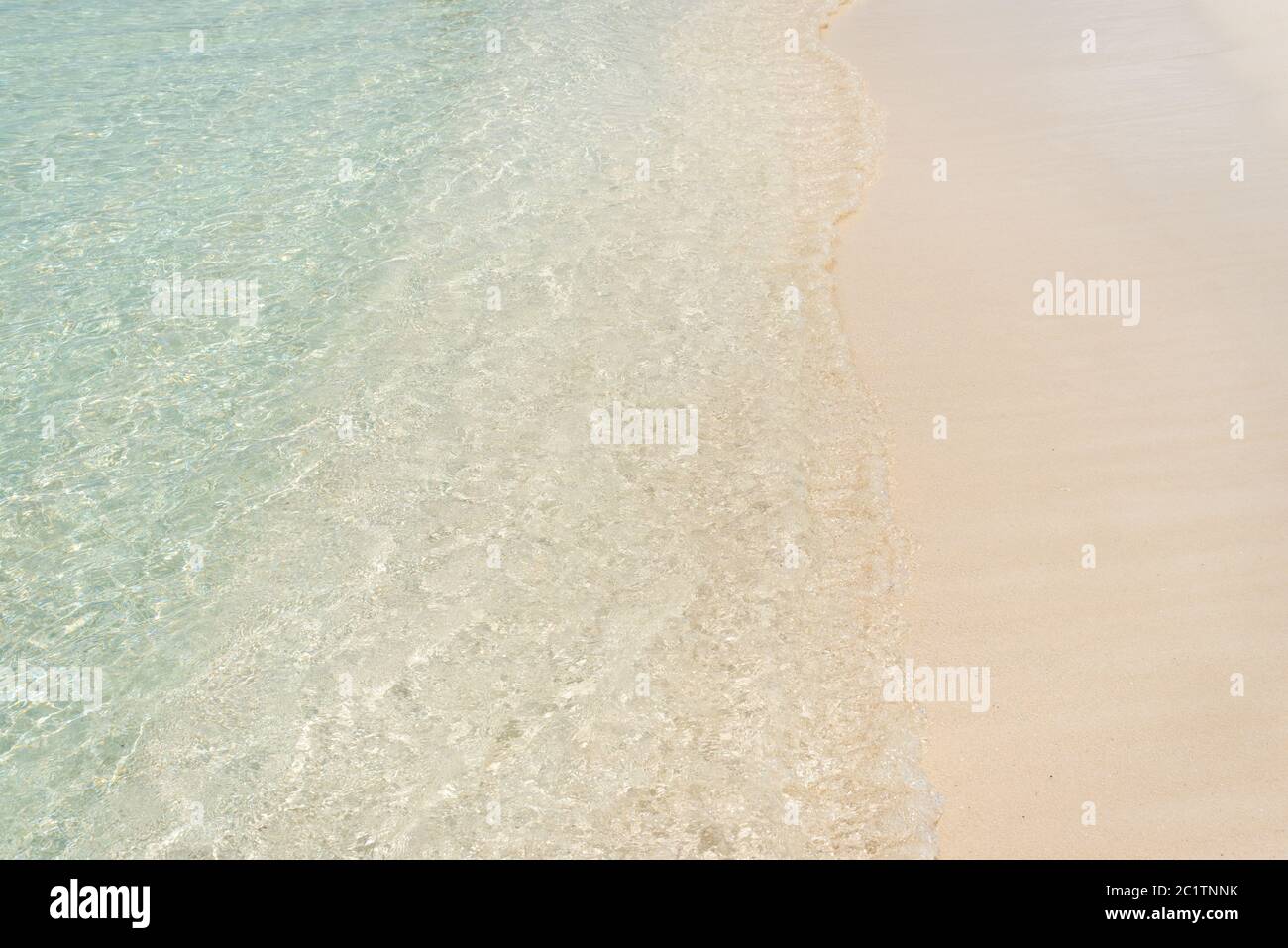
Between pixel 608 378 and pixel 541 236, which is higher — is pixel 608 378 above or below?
below

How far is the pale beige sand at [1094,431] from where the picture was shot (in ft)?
13.1

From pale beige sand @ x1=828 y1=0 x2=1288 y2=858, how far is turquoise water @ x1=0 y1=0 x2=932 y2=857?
33 centimetres

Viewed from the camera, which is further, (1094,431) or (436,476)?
(1094,431)

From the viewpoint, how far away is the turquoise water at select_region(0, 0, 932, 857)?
3.99 meters

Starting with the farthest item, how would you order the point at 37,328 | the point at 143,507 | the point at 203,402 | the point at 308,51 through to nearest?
the point at 308,51 → the point at 37,328 → the point at 203,402 → the point at 143,507

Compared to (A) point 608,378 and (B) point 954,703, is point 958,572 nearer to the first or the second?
Result: (B) point 954,703

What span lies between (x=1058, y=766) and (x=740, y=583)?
1.51m

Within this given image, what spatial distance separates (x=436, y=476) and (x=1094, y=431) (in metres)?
3.38

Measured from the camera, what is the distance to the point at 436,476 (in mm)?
5449

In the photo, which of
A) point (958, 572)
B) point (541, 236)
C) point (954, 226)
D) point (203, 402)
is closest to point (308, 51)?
point (541, 236)

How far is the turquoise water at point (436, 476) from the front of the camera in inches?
157

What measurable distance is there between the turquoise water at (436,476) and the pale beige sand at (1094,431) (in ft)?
1.10

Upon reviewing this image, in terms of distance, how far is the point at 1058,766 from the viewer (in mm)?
3977
